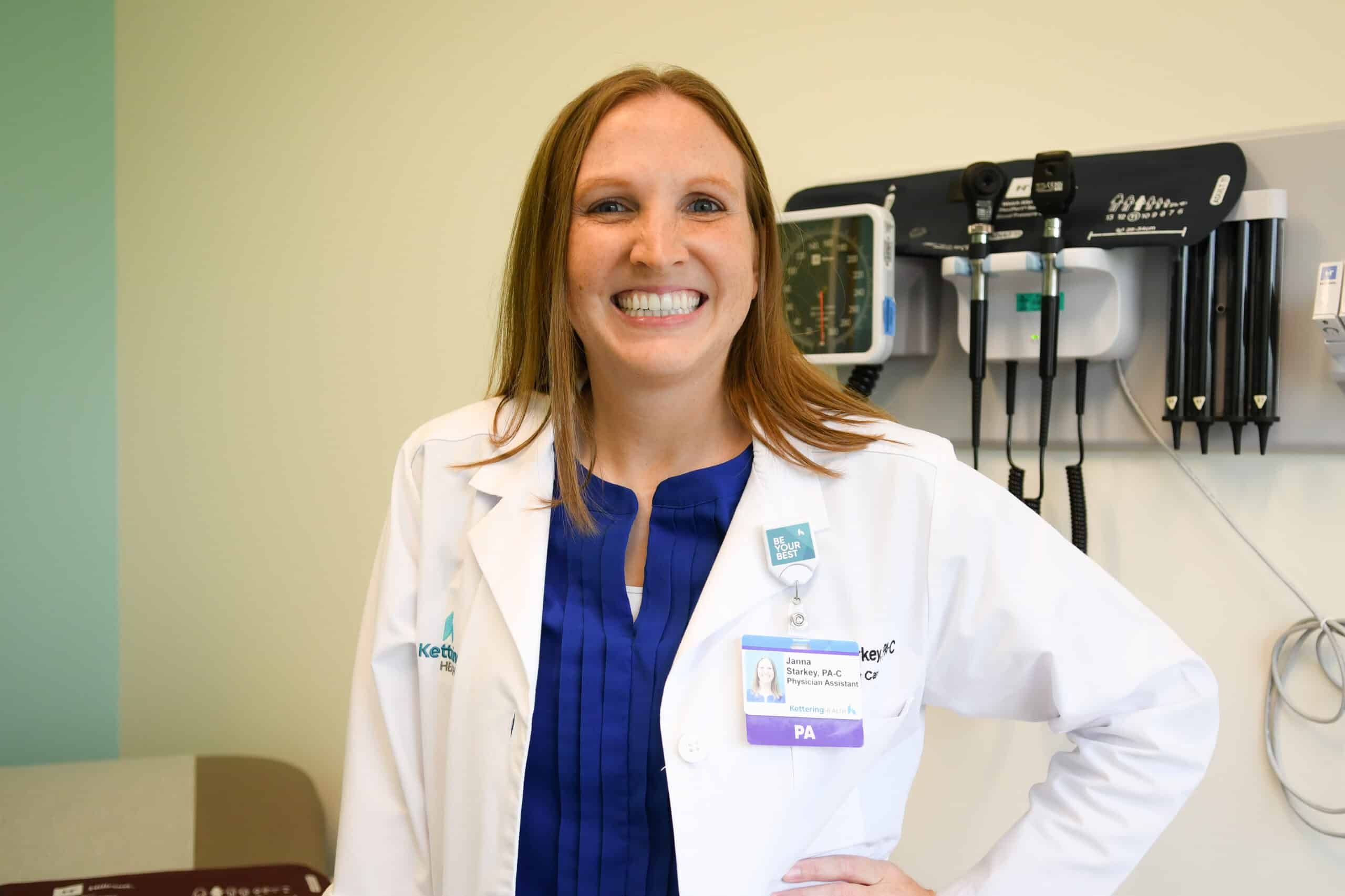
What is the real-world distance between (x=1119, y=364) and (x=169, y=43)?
217 centimetres

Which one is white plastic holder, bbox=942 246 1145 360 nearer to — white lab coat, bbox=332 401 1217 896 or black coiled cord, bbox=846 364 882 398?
black coiled cord, bbox=846 364 882 398

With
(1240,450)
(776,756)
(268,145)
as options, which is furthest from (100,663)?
(1240,450)

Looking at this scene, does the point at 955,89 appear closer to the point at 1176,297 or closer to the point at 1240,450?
the point at 1176,297

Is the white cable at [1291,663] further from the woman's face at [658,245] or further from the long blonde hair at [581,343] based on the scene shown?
the woman's face at [658,245]

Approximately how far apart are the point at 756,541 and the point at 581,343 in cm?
34

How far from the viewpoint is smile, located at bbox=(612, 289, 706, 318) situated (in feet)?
3.49

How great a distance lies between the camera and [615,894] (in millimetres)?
1015

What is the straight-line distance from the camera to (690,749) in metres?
0.99

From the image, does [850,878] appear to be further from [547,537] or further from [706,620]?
[547,537]

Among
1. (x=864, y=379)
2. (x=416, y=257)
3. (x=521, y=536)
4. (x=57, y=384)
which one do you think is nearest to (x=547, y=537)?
(x=521, y=536)

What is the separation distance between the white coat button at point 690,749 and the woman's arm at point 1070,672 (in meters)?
0.27

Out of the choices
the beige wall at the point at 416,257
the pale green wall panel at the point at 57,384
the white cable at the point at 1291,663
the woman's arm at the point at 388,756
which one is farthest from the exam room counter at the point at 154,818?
the white cable at the point at 1291,663

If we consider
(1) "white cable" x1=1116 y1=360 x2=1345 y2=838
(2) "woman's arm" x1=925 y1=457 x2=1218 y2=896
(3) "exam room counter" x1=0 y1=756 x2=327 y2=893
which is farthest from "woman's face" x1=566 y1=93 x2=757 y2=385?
(3) "exam room counter" x1=0 y1=756 x2=327 y2=893

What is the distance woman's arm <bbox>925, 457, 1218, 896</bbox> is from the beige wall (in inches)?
13.0
